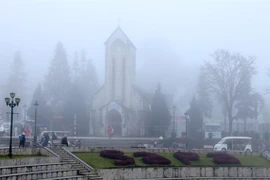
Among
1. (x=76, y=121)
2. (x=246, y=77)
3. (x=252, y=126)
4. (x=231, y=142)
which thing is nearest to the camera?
(x=231, y=142)

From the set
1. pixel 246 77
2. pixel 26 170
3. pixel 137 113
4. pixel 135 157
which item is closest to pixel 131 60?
pixel 137 113

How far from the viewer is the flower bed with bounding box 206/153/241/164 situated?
28141 mm

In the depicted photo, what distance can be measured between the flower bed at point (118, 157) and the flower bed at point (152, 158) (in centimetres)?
84

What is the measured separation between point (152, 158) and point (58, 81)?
39.7 m

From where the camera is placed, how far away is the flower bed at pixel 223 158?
28141 mm

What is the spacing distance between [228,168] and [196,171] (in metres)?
2.16

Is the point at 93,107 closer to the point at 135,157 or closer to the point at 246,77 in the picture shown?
the point at 246,77

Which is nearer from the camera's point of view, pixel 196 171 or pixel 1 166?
pixel 1 166

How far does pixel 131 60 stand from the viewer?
2468 inches

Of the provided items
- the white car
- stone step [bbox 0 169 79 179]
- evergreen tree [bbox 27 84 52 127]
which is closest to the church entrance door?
evergreen tree [bbox 27 84 52 127]

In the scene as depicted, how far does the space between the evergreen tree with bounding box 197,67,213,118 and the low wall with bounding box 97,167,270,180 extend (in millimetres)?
27894

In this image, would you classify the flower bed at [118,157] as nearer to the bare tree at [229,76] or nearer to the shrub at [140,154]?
the shrub at [140,154]

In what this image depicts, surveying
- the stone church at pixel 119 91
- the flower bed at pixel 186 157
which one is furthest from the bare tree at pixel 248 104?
the flower bed at pixel 186 157

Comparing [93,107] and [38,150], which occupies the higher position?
[93,107]
